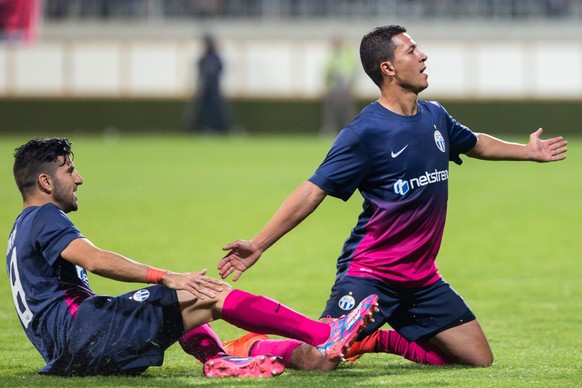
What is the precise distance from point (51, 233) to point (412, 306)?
2023 millimetres

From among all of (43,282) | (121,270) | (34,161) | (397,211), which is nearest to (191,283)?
(121,270)

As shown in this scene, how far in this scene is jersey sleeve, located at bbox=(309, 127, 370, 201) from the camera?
21.0 ft

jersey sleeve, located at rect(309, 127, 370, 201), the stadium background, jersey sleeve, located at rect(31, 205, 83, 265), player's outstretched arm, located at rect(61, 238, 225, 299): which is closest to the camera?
player's outstretched arm, located at rect(61, 238, 225, 299)

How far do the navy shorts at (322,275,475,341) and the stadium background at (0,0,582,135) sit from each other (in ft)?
91.9

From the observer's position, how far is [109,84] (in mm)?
35844

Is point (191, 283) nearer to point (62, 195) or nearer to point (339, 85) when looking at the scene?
point (62, 195)

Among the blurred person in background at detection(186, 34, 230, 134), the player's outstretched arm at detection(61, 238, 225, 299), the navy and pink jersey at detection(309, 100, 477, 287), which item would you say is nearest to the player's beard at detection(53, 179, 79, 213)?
the player's outstretched arm at detection(61, 238, 225, 299)

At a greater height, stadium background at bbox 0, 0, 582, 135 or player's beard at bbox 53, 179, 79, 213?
player's beard at bbox 53, 179, 79, 213

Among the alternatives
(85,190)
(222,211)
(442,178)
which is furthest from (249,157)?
(442,178)

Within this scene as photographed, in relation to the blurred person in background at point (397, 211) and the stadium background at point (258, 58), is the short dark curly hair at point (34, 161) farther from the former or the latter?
the stadium background at point (258, 58)

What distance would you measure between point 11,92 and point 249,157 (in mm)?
13542

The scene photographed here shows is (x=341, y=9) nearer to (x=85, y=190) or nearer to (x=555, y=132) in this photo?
(x=555, y=132)

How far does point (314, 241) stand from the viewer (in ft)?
44.0

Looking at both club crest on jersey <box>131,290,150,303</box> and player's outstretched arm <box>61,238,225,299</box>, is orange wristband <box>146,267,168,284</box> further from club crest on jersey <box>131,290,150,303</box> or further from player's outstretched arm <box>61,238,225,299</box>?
club crest on jersey <box>131,290,150,303</box>
